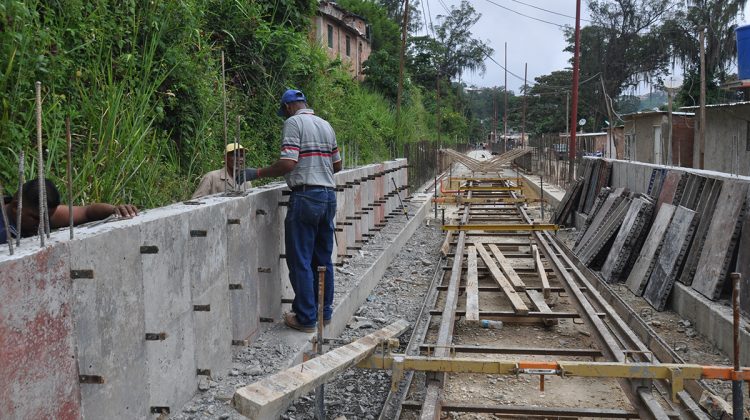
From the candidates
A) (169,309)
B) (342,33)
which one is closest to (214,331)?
(169,309)

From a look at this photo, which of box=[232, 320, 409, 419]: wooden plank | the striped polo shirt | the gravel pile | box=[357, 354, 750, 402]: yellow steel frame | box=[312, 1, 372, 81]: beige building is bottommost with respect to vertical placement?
the gravel pile

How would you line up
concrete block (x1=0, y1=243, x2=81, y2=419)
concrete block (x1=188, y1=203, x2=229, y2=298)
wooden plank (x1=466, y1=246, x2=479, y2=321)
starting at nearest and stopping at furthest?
concrete block (x1=0, y1=243, x2=81, y2=419)
concrete block (x1=188, y1=203, x2=229, y2=298)
wooden plank (x1=466, y1=246, x2=479, y2=321)

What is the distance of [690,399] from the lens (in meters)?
5.04

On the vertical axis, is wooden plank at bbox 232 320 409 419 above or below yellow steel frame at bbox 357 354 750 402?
above

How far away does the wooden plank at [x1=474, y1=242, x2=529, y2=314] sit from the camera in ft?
24.8

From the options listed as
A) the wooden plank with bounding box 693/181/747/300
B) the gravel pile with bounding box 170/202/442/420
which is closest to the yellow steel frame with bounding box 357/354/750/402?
the gravel pile with bounding box 170/202/442/420

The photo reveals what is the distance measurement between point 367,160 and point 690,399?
12.0m

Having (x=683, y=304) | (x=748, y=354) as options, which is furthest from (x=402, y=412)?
(x=683, y=304)

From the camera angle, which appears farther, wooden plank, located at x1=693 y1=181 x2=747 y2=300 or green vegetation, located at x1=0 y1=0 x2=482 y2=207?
wooden plank, located at x1=693 y1=181 x2=747 y2=300

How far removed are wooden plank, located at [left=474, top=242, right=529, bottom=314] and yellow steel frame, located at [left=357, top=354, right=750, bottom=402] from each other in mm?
3063

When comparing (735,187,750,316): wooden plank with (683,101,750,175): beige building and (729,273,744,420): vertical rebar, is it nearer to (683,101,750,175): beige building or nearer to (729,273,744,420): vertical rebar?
(729,273,744,420): vertical rebar

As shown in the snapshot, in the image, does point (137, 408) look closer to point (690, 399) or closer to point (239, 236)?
point (239, 236)

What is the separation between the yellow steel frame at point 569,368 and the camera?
4203mm

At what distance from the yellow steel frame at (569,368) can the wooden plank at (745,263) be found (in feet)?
9.15
